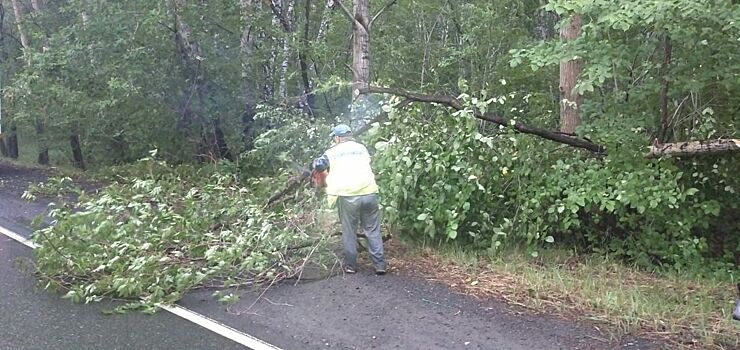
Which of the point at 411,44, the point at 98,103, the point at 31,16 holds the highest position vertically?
the point at 31,16

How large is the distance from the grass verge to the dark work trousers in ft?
1.67

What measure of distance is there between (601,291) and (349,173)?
9.15 feet

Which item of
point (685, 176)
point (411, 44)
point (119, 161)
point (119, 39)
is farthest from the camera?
point (119, 161)

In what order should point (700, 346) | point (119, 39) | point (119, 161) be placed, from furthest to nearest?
point (119, 161) < point (119, 39) < point (700, 346)

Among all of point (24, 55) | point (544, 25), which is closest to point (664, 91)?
point (544, 25)

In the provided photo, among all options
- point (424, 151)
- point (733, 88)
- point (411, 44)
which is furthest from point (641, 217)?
point (411, 44)

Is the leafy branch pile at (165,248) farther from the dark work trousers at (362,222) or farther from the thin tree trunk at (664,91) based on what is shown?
the thin tree trunk at (664,91)

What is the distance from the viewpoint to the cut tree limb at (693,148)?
777 centimetres

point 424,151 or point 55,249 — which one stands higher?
point 424,151

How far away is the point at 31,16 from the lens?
948 inches

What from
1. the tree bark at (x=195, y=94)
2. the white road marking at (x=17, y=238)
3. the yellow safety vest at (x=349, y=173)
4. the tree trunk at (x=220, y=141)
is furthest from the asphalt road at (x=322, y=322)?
the tree trunk at (x=220, y=141)

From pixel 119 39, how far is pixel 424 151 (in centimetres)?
1008

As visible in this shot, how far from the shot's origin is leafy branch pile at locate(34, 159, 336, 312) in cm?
747

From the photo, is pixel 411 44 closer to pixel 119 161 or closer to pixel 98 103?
pixel 98 103
